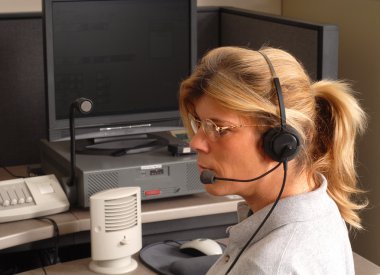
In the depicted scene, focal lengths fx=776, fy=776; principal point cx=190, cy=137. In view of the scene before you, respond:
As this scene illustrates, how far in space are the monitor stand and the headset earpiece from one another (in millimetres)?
889

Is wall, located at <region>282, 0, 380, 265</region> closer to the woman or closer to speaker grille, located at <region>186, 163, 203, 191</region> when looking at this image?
speaker grille, located at <region>186, 163, 203, 191</region>

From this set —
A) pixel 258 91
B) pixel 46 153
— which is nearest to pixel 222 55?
Answer: pixel 258 91

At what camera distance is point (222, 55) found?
124 centimetres

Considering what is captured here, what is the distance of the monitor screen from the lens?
199 centimetres

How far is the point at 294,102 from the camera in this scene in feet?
4.00

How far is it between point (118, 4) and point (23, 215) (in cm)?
61

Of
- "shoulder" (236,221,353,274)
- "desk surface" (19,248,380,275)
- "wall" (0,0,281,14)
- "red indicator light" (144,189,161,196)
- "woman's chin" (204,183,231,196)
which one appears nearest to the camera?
"shoulder" (236,221,353,274)

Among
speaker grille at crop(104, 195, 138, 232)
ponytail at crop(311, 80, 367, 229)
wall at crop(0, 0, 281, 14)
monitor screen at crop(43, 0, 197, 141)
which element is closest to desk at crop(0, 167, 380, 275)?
speaker grille at crop(104, 195, 138, 232)

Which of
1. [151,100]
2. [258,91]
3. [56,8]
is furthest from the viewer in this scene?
[151,100]

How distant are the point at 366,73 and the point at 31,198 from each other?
0.99 meters

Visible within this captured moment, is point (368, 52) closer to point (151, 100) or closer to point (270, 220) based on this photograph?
point (151, 100)

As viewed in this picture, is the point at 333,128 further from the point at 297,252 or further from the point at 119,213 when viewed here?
the point at 119,213

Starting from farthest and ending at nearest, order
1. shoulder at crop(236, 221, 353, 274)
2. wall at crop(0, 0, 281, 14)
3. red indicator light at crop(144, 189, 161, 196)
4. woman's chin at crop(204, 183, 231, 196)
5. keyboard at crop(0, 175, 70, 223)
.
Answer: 1. wall at crop(0, 0, 281, 14)
2. red indicator light at crop(144, 189, 161, 196)
3. keyboard at crop(0, 175, 70, 223)
4. woman's chin at crop(204, 183, 231, 196)
5. shoulder at crop(236, 221, 353, 274)

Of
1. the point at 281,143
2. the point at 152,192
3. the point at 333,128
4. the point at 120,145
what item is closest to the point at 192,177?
the point at 152,192
